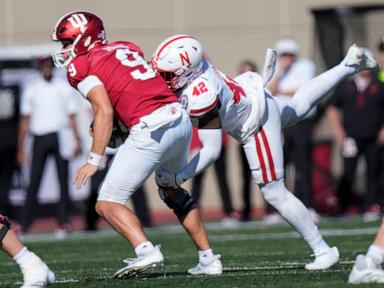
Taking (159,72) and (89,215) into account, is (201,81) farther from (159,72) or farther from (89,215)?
(89,215)

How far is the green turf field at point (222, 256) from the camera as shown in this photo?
23.8 feet

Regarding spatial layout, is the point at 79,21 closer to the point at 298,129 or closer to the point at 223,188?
the point at 298,129

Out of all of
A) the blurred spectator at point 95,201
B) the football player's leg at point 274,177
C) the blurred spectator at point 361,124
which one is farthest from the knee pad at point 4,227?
the blurred spectator at point 361,124

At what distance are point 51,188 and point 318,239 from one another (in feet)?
29.6

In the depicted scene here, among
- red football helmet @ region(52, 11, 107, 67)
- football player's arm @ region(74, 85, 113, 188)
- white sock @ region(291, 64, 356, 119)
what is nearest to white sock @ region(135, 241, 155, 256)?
football player's arm @ region(74, 85, 113, 188)

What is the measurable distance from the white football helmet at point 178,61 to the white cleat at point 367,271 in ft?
5.96

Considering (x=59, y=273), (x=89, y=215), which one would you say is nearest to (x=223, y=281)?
(x=59, y=273)

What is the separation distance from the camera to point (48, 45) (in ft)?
58.3

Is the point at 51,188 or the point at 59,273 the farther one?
the point at 51,188

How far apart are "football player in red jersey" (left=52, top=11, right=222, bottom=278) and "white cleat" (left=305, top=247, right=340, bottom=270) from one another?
1.07 metres

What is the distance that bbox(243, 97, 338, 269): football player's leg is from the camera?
7949 millimetres

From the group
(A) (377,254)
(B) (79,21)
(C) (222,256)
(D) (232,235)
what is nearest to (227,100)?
(B) (79,21)

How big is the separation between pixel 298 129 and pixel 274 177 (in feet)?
19.6

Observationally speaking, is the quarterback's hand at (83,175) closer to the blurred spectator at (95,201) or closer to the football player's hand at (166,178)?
the football player's hand at (166,178)
